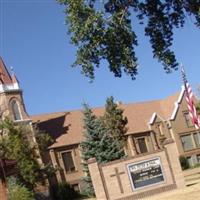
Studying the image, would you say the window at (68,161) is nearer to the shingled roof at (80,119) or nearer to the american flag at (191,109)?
the shingled roof at (80,119)

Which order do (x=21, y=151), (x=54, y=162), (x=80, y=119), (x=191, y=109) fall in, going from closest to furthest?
1. (x=191, y=109)
2. (x=21, y=151)
3. (x=54, y=162)
4. (x=80, y=119)

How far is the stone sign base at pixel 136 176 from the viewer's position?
26.9 m

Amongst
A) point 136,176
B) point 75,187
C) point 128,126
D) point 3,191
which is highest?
point 128,126

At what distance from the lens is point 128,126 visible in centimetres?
6084

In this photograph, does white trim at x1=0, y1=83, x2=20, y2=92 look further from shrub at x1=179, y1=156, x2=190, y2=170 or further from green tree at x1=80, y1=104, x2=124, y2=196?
shrub at x1=179, y1=156, x2=190, y2=170

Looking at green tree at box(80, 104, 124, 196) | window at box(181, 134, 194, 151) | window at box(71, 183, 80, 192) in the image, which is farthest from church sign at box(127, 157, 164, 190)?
window at box(181, 134, 194, 151)

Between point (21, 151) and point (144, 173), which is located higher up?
point (21, 151)

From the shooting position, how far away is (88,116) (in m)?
A: 45.8

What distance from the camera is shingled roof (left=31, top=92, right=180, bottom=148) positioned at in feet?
186

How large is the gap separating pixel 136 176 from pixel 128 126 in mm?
33809

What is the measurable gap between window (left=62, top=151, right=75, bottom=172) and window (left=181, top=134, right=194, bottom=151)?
15.0 meters

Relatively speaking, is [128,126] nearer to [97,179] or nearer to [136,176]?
[136,176]

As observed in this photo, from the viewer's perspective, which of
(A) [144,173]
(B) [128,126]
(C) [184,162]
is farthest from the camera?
(B) [128,126]

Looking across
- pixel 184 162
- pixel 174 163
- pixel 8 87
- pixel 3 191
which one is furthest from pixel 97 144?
pixel 3 191
